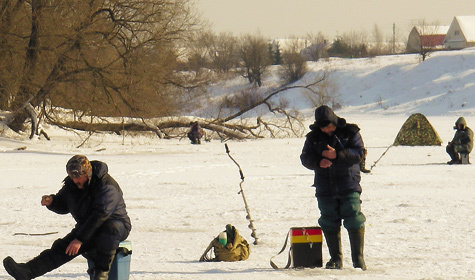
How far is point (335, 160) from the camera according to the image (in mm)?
7348

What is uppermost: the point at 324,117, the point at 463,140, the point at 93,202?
the point at 324,117

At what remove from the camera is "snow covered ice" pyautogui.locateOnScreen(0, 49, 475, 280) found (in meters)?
7.86

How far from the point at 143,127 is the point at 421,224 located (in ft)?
77.6

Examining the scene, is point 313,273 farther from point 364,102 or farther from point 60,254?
point 364,102

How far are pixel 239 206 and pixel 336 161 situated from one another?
17.9 feet

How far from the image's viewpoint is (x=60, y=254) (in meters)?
6.58

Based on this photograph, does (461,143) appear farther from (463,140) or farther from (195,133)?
(195,133)

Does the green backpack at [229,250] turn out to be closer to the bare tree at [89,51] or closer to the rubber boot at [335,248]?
the rubber boot at [335,248]

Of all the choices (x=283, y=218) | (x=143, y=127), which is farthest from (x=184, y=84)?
(x=283, y=218)

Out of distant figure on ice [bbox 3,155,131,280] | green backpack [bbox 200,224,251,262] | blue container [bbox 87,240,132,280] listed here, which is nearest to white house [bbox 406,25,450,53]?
green backpack [bbox 200,224,251,262]

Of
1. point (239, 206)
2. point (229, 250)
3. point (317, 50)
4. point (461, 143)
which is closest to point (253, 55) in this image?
point (317, 50)

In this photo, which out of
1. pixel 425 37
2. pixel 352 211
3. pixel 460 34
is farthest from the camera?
pixel 460 34

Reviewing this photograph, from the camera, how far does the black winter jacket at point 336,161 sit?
7.44 meters

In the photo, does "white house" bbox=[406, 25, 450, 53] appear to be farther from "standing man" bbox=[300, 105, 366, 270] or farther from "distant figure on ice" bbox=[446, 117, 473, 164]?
"standing man" bbox=[300, 105, 366, 270]
